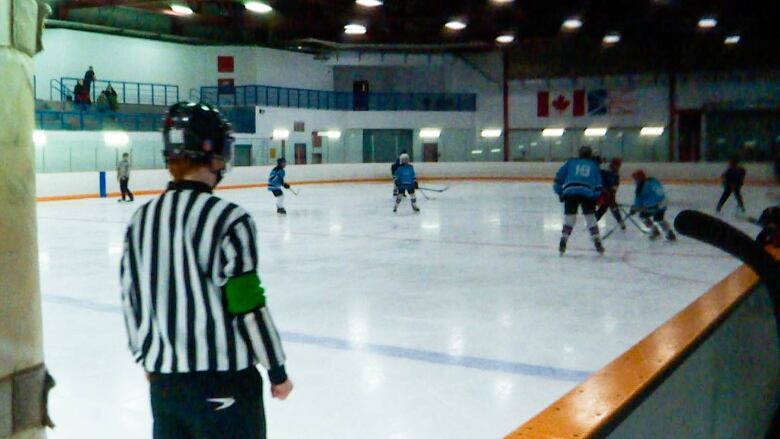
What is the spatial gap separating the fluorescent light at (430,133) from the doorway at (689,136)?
971 cm

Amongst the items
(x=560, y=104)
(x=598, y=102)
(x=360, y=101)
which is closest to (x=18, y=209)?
(x=598, y=102)

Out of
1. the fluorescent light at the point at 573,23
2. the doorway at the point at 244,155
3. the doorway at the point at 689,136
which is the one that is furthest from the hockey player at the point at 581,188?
the doorway at the point at 689,136

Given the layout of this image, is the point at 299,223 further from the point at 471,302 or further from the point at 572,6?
the point at 572,6

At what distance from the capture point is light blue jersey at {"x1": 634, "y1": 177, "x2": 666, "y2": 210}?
1120 cm

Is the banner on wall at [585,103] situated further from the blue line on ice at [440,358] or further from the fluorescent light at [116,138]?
the blue line on ice at [440,358]

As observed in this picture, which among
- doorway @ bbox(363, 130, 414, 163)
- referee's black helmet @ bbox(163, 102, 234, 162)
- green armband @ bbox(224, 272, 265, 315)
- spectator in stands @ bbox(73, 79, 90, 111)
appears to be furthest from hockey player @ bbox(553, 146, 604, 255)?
doorway @ bbox(363, 130, 414, 163)

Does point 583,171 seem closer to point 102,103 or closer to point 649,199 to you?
point 649,199

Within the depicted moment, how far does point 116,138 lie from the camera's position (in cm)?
2472

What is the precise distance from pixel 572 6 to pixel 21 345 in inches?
1008

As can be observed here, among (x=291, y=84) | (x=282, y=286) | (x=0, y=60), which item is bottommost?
(x=282, y=286)

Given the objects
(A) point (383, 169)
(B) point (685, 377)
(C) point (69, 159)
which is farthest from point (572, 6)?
(B) point (685, 377)

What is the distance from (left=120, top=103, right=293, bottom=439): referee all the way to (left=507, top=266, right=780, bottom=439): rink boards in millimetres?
639

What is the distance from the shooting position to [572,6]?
25531 mm

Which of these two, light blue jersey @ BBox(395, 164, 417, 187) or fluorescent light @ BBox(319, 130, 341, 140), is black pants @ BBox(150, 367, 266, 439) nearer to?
light blue jersey @ BBox(395, 164, 417, 187)
